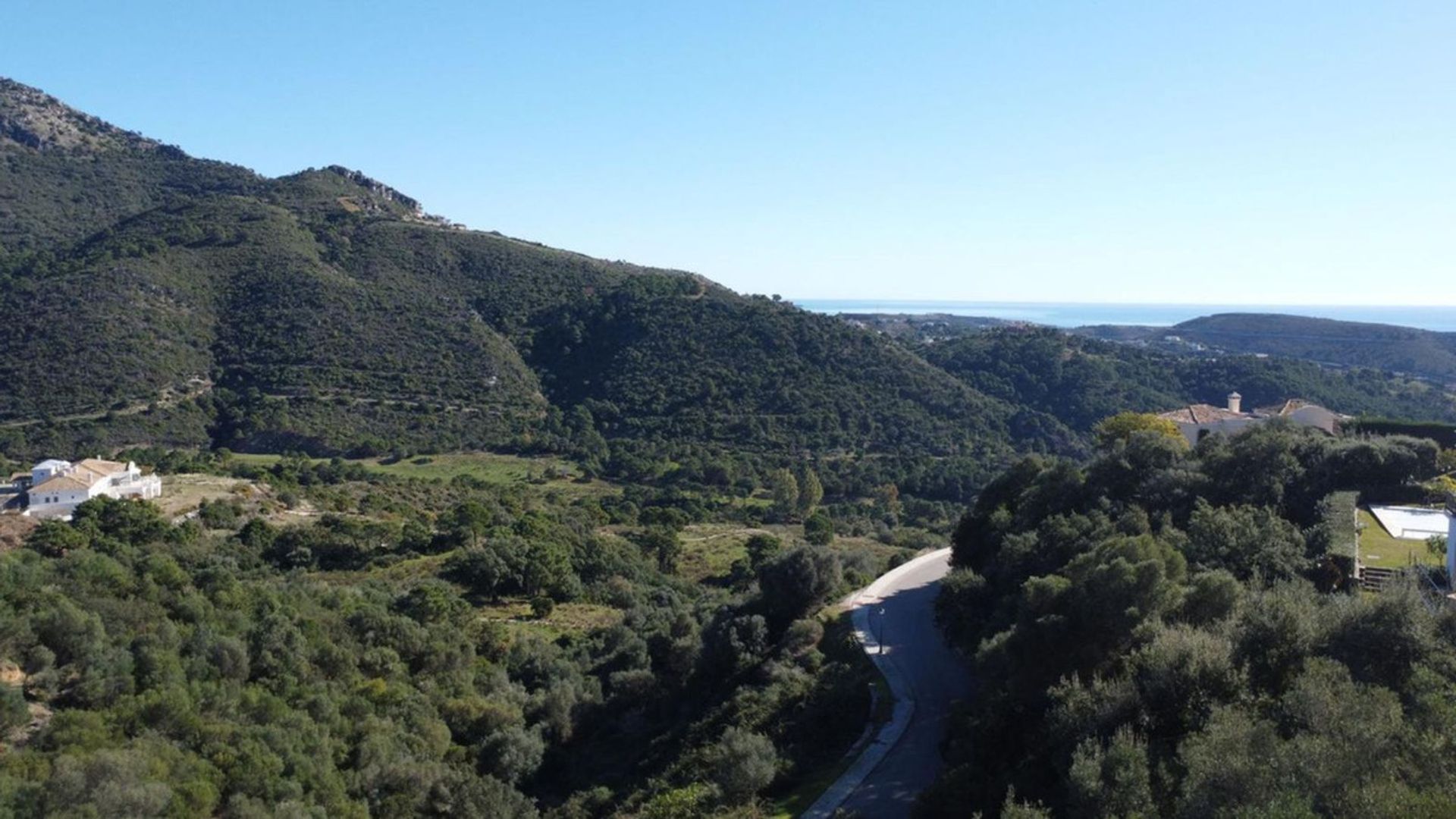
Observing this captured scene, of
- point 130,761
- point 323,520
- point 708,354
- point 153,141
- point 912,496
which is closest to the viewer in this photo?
point 130,761

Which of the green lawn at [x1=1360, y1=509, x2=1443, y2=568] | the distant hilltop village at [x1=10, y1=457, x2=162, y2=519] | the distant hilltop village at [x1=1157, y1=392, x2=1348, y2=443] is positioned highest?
the distant hilltop village at [x1=1157, y1=392, x2=1348, y2=443]

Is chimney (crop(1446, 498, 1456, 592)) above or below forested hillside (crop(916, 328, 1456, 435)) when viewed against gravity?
above

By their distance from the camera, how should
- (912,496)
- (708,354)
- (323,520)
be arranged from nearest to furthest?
(323,520) < (912,496) < (708,354)

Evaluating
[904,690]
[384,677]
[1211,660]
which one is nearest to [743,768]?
[904,690]

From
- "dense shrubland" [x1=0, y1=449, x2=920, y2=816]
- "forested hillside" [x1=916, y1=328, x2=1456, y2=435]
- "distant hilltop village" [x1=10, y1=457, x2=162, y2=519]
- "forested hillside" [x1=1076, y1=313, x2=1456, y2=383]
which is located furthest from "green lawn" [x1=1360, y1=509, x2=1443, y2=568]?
"forested hillside" [x1=1076, y1=313, x2=1456, y2=383]

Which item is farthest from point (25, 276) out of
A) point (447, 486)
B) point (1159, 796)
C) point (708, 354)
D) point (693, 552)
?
point (1159, 796)

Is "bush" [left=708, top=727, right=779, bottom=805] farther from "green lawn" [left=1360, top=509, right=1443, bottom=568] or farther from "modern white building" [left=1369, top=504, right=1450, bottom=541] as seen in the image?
"modern white building" [left=1369, top=504, right=1450, bottom=541]

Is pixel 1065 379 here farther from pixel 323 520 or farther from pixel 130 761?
pixel 130 761
